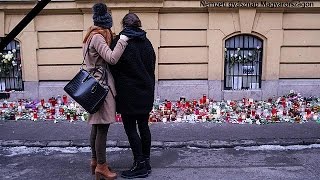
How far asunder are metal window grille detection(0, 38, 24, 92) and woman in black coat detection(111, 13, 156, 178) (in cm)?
507

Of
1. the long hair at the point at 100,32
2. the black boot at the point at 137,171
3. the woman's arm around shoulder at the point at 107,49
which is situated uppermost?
the long hair at the point at 100,32

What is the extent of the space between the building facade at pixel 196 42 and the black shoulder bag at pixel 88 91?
14.1 feet

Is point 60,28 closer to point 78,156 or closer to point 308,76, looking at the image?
point 78,156

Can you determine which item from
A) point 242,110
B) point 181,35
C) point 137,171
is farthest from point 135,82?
point 181,35

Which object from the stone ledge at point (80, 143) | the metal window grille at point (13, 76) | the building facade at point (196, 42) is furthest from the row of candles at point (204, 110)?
the stone ledge at point (80, 143)

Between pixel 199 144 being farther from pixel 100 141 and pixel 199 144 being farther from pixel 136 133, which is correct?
pixel 100 141

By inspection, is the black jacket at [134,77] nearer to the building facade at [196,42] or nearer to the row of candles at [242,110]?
the row of candles at [242,110]

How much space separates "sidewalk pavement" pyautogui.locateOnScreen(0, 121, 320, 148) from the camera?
5.93 metres

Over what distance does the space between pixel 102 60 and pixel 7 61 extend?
16.8ft

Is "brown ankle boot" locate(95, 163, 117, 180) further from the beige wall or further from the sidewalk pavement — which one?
the beige wall

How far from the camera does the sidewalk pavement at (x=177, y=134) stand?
5930 millimetres

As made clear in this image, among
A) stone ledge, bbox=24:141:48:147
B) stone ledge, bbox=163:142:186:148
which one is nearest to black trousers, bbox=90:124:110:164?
stone ledge, bbox=163:142:186:148

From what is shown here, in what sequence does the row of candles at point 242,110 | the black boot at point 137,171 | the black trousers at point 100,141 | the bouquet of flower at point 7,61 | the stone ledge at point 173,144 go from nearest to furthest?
the black trousers at point 100,141, the black boot at point 137,171, the stone ledge at point 173,144, the row of candles at point 242,110, the bouquet of flower at point 7,61

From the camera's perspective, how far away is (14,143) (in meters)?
5.97
